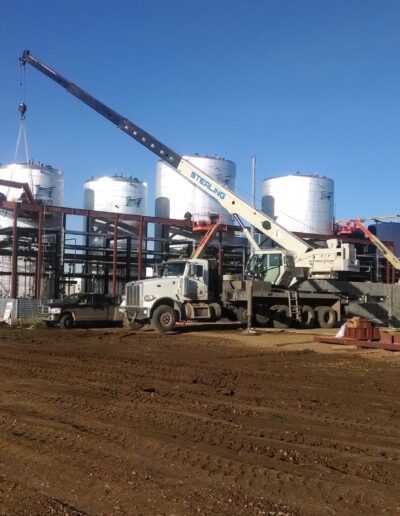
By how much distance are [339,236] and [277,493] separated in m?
44.2

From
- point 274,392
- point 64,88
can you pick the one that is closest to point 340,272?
point 64,88

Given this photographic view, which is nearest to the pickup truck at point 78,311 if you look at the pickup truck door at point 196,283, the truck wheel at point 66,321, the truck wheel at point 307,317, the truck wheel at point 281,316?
the truck wheel at point 66,321

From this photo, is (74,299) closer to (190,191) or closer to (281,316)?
(281,316)

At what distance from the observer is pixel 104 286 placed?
4388 centimetres

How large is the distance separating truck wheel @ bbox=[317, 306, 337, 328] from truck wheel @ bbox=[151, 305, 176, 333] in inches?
324

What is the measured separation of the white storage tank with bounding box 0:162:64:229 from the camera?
38.8 meters

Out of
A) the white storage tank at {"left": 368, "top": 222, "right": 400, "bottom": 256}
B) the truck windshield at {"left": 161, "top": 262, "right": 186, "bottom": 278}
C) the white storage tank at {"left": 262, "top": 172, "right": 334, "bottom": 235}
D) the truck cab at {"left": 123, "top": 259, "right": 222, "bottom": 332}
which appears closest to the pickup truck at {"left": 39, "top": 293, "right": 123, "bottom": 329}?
the truck cab at {"left": 123, "top": 259, "right": 222, "bottom": 332}

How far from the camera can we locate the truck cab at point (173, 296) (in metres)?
22.0

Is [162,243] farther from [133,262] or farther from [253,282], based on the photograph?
[253,282]

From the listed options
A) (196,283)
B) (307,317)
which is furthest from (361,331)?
(307,317)

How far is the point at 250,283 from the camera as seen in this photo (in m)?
23.8

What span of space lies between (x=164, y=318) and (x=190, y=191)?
21.4 metres

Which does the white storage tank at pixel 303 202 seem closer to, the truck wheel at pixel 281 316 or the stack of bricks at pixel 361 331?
the truck wheel at pixel 281 316

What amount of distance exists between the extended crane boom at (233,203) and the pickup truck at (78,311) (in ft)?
25.6
